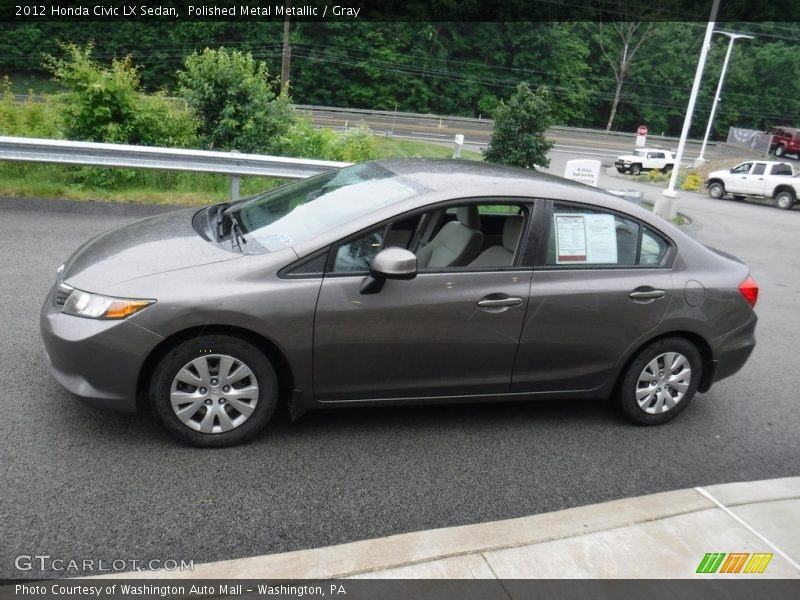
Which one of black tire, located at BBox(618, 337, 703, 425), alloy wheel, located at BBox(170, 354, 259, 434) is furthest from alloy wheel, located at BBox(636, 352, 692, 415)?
alloy wheel, located at BBox(170, 354, 259, 434)

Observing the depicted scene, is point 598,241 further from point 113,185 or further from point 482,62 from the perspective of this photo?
point 482,62

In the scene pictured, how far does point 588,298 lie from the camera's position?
4445mm

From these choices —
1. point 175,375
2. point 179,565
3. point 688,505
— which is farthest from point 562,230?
point 179,565

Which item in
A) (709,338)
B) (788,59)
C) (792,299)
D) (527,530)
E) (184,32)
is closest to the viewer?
(527,530)

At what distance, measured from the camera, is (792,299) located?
31.1 feet

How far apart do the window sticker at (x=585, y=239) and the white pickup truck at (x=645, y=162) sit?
42.1 meters

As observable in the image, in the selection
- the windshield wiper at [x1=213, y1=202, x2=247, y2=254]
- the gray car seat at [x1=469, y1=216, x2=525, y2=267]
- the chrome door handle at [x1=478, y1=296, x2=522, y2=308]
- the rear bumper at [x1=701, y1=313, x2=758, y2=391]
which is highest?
the gray car seat at [x1=469, y1=216, x2=525, y2=267]

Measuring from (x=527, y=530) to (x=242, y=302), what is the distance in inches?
73.9

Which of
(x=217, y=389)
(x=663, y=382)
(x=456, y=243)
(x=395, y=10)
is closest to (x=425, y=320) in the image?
(x=456, y=243)

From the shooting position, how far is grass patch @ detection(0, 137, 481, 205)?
9.68 metres

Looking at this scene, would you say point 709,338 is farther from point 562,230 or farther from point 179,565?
point 179,565

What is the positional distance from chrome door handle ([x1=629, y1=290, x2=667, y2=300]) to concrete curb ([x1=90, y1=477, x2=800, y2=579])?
3.99ft

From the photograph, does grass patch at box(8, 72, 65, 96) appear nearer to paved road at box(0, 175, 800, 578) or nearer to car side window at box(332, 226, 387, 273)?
paved road at box(0, 175, 800, 578)
